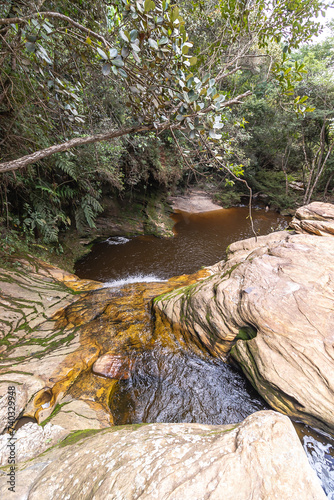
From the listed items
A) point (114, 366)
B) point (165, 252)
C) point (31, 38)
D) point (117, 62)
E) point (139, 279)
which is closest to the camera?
point (117, 62)

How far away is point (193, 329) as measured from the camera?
11.8 ft

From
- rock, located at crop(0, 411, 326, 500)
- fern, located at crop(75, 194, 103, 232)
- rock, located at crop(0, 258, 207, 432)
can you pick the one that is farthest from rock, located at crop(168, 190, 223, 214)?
rock, located at crop(0, 411, 326, 500)

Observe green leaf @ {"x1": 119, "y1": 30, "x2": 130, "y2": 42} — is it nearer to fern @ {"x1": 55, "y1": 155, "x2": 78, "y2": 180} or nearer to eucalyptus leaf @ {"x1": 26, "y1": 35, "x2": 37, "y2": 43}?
eucalyptus leaf @ {"x1": 26, "y1": 35, "x2": 37, "y2": 43}

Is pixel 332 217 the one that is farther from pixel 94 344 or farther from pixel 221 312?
pixel 94 344

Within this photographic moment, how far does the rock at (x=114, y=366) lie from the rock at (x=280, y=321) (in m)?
1.15

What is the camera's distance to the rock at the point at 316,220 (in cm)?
422

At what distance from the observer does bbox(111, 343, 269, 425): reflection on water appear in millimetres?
2625

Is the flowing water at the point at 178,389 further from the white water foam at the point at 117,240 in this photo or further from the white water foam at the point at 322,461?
the white water foam at the point at 117,240

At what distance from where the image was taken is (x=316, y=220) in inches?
189

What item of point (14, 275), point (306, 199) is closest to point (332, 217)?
point (14, 275)

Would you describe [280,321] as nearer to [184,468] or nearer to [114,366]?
[184,468]

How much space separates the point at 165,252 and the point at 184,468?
690cm

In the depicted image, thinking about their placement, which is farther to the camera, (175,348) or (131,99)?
Answer: (175,348)

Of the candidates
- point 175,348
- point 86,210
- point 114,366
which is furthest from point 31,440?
point 86,210
